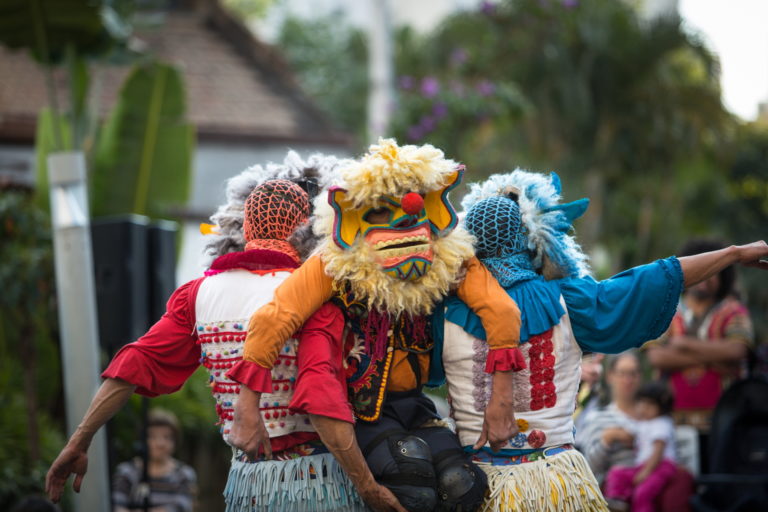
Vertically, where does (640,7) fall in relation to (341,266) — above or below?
above

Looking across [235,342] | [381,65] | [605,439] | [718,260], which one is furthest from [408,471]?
[381,65]

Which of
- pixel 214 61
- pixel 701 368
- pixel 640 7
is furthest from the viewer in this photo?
pixel 640 7

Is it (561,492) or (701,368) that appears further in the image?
(701,368)

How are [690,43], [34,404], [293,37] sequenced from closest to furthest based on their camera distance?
1. [34,404]
2. [690,43]
3. [293,37]

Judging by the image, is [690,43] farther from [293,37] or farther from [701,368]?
[293,37]

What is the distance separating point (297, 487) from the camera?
130 inches

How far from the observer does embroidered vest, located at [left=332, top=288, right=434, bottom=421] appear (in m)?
3.28

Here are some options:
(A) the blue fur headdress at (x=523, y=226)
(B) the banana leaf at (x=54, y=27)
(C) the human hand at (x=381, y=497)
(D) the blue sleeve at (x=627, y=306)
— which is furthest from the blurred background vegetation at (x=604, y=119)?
(C) the human hand at (x=381, y=497)

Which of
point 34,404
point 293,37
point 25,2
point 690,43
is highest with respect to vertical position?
point 293,37

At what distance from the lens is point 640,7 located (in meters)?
16.7

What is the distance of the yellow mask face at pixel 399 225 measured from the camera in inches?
125

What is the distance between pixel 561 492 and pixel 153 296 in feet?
12.2

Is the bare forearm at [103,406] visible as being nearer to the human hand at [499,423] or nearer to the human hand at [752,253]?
the human hand at [499,423]

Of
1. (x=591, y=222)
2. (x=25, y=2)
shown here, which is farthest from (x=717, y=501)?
(x=591, y=222)
